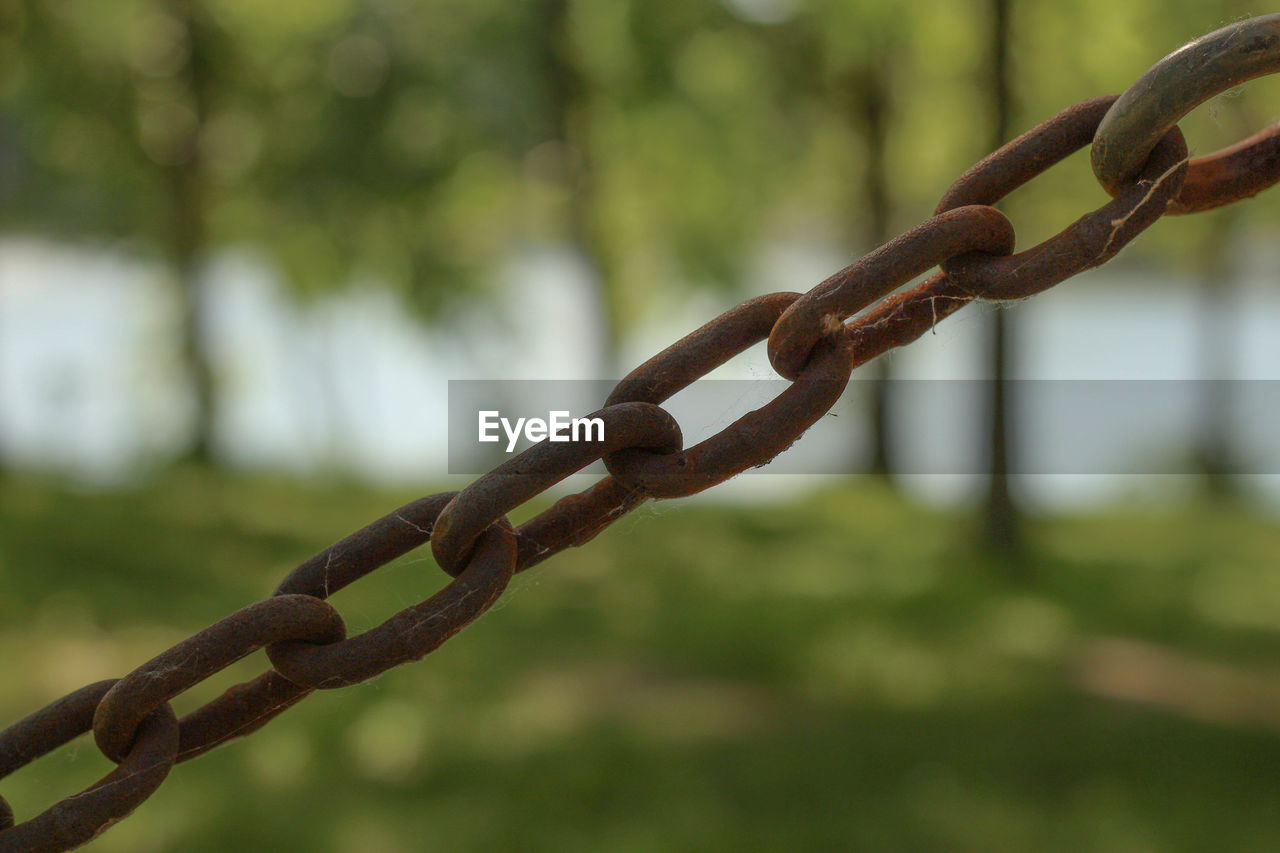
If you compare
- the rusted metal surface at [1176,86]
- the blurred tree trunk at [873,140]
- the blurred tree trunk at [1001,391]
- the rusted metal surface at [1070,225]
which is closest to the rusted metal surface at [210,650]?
the rusted metal surface at [1070,225]

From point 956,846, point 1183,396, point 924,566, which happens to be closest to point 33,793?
point 956,846

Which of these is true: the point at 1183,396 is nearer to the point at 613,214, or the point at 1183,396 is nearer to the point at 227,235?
the point at 613,214

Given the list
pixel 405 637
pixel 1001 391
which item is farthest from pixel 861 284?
pixel 1001 391

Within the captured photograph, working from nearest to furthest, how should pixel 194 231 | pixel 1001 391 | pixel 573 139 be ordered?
1. pixel 1001 391
2. pixel 573 139
3. pixel 194 231

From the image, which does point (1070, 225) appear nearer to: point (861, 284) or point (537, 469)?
point (861, 284)

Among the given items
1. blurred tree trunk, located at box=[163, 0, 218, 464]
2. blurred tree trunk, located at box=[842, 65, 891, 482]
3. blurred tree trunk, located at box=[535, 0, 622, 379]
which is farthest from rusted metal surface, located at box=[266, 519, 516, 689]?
blurred tree trunk, located at box=[163, 0, 218, 464]

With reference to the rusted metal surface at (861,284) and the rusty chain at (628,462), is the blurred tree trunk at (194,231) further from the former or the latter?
the rusted metal surface at (861,284)
